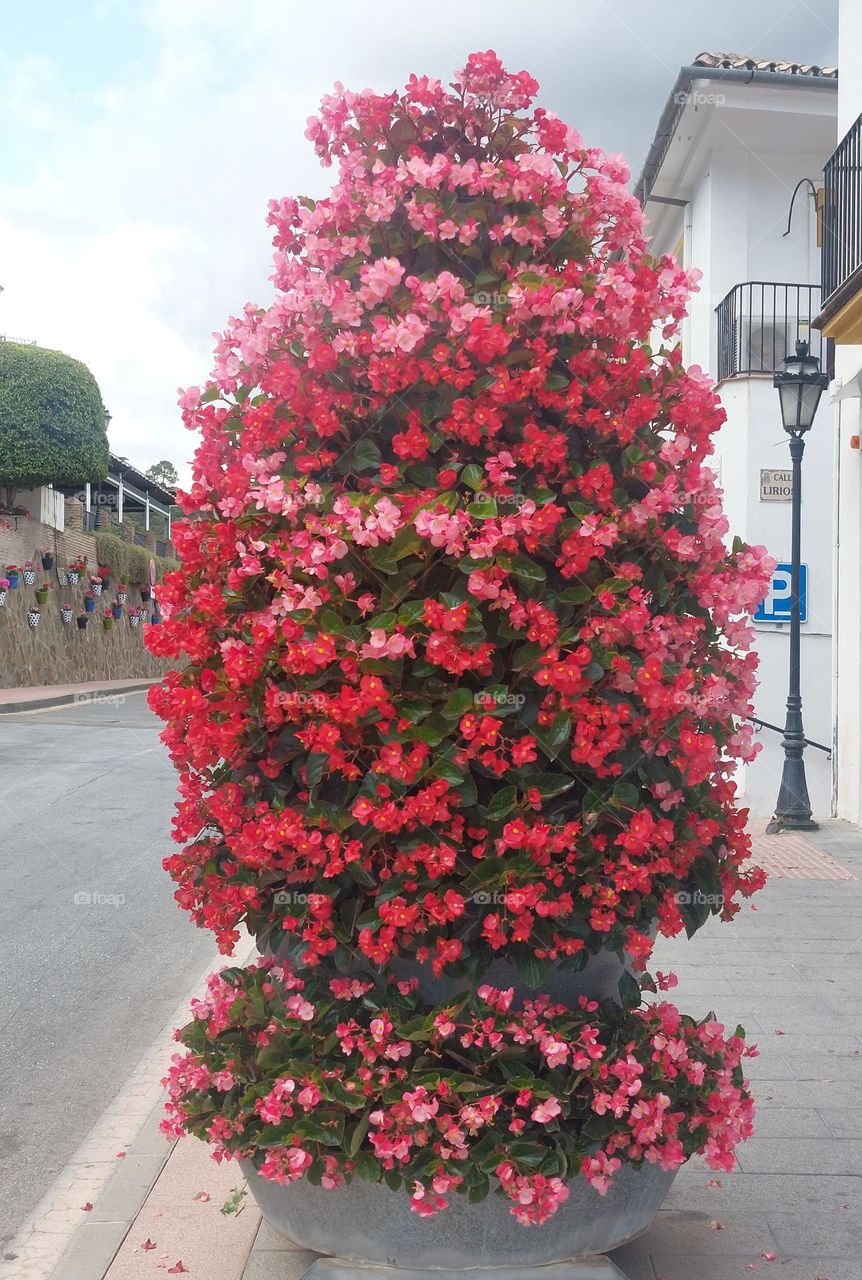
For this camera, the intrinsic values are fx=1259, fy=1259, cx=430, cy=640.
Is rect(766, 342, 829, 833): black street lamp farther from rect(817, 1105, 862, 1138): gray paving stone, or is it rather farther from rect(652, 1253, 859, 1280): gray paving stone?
rect(652, 1253, 859, 1280): gray paving stone

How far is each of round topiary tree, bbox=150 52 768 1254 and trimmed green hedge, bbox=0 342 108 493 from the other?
29.5 metres

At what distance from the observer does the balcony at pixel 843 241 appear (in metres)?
9.93

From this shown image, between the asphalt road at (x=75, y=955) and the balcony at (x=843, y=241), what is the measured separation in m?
6.74

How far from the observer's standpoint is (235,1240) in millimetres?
3209

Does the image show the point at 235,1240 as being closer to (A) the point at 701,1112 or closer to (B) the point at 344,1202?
(B) the point at 344,1202

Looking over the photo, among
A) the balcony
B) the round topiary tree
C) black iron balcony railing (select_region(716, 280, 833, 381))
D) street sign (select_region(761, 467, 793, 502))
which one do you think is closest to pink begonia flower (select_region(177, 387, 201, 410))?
the round topiary tree

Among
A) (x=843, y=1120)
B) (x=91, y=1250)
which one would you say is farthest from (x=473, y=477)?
(x=843, y=1120)

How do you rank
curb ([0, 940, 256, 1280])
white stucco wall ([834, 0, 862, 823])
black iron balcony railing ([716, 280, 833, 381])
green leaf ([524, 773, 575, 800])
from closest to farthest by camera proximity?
1. green leaf ([524, 773, 575, 800])
2. curb ([0, 940, 256, 1280])
3. white stucco wall ([834, 0, 862, 823])
4. black iron balcony railing ([716, 280, 833, 381])

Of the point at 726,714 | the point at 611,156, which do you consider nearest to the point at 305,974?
the point at 726,714

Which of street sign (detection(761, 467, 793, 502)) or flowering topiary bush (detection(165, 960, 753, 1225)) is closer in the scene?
flowering topiary bush (detection(165, 960, 753, 1225))

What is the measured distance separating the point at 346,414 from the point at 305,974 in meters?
1.26

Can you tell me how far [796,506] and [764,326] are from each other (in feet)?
17.8

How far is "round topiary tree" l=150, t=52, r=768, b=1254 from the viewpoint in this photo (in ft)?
8.36

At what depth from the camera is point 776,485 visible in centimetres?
1483
